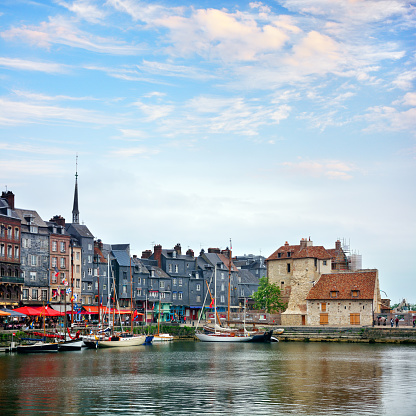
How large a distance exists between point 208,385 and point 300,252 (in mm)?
68011

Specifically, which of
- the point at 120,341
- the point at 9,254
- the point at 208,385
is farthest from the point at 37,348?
the point at 208,385

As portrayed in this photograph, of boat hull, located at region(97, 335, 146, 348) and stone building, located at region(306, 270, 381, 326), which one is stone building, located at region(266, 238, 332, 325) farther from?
boat hull, located at region(97, 335, 146, 348)

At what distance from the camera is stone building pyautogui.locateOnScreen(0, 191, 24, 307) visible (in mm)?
85500

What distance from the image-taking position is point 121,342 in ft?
265

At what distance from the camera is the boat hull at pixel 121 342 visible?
3068 inches

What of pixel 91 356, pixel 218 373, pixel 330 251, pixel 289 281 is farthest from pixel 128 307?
pixel 218 373

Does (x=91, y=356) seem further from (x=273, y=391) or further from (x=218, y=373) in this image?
(x=273, y=391)

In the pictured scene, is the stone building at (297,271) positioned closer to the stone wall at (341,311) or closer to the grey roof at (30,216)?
the stone wall at (341,311)

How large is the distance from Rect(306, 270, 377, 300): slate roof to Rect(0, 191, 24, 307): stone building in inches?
1612

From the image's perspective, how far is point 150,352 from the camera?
70.8 meters

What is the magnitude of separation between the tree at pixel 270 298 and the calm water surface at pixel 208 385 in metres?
43.2

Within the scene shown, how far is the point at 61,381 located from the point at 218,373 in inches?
448

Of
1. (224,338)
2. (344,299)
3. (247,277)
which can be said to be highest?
(247,277)

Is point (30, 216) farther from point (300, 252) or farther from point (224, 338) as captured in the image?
point (300, 252)
